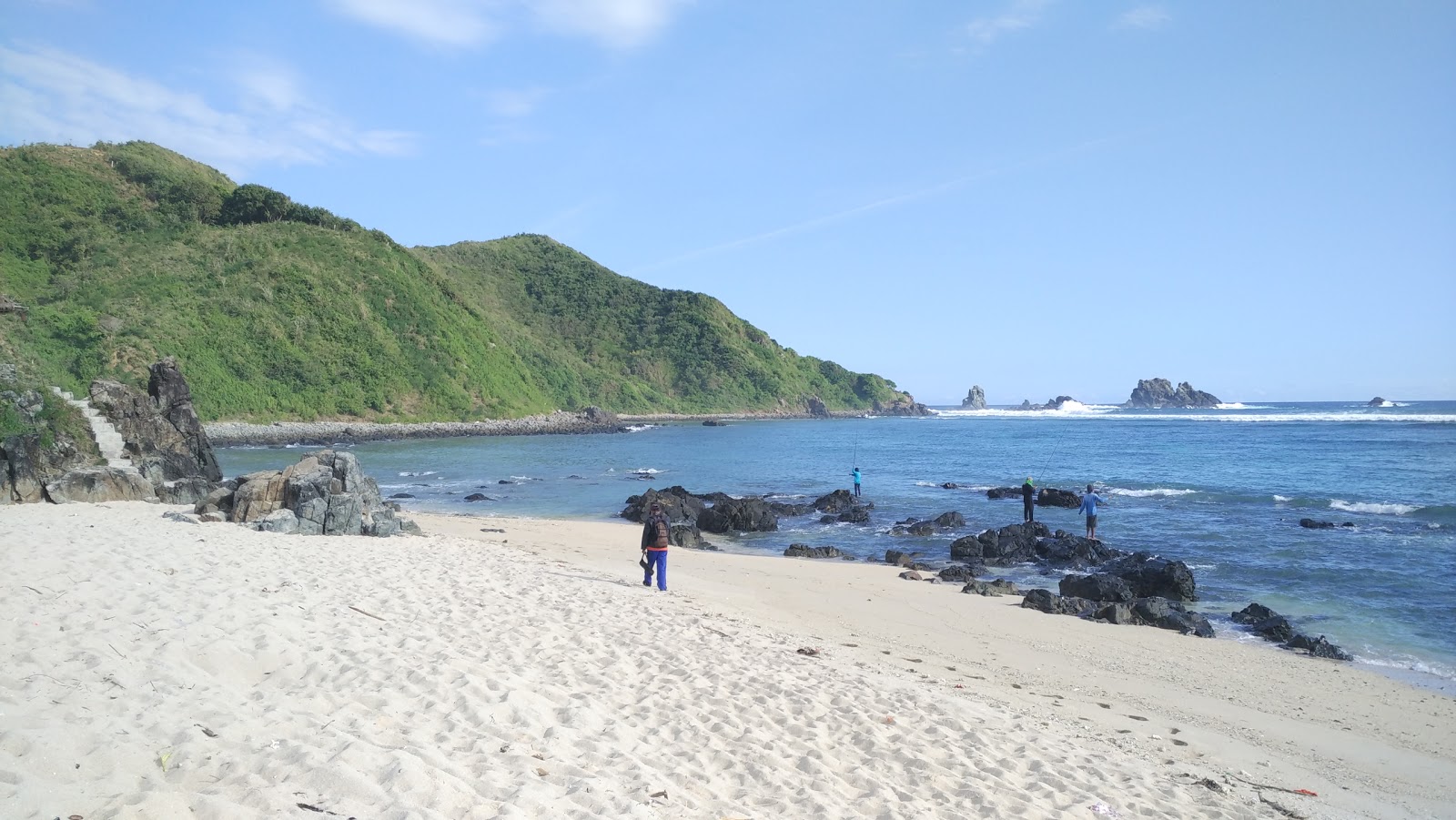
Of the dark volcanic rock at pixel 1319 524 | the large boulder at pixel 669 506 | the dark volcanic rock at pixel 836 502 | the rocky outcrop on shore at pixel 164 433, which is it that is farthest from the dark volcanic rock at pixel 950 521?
the rocky outcrop on shore at pixel 164 433

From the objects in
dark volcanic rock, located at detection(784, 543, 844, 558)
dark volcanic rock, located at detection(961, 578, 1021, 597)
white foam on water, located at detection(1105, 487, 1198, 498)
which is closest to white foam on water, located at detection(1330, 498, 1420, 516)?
white foam on water, located at detection(1105, 487, 1198, 498)

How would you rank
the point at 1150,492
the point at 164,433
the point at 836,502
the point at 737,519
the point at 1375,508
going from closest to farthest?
1. the point at 164,433
2. the point at 737,519
3. the point at 1375,508
4. the point at 836,502
5. the point at 1150,492

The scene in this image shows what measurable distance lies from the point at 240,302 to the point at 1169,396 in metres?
188

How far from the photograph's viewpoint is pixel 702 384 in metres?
132

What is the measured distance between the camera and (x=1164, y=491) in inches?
1297

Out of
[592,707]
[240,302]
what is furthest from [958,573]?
[240,302]

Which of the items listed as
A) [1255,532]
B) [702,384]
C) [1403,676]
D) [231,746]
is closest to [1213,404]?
[702,384]

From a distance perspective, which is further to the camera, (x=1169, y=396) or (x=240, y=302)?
(x=1169, y=396)

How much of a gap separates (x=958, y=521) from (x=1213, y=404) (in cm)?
19057

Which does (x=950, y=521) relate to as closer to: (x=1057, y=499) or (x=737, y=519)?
(x=737, y=519)

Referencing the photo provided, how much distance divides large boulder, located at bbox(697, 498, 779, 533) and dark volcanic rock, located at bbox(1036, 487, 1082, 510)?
1212 cm

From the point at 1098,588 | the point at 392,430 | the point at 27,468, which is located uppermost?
the point at 27,468

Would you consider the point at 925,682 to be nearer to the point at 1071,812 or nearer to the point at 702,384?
the point at 1071,812

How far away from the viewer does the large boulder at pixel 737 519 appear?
24953mm
